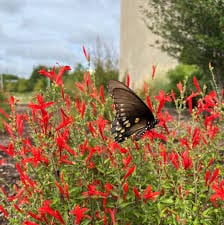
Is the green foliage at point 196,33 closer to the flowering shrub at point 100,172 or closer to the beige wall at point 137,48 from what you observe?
the beige wall at point 137,48

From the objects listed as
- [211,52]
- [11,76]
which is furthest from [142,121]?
[11,76]

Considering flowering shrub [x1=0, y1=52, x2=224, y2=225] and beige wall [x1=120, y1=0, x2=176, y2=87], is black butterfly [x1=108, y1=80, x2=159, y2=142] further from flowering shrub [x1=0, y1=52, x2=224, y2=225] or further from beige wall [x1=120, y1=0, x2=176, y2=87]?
beige wall [x1=120, y1=0, x2=176, y2=87]

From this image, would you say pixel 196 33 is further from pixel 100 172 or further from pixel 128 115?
pixel 100 172

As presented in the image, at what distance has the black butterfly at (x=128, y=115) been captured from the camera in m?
2.45

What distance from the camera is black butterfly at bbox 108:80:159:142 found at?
2451mm

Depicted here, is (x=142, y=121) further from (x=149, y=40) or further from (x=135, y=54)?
(x=135, y=54)

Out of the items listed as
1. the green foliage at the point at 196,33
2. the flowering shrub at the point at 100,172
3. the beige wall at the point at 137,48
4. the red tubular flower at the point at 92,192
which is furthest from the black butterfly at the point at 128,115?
the beige wall at the point at 137,48

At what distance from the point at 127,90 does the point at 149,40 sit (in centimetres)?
1862

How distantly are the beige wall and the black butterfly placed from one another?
15.9m

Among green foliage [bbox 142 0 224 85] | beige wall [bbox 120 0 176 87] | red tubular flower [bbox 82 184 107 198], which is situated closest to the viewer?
red tubular flower [bbox 82 184 107 198]

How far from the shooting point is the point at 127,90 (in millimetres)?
2432

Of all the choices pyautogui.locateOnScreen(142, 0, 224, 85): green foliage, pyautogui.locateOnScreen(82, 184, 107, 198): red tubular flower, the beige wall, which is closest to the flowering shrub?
pyautogui.locateOnScreen(82, 184, 107, 198): red tubular flower

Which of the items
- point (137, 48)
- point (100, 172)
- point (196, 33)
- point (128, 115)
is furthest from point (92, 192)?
point (137, 48)

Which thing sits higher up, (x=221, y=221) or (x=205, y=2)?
(x=205, y=2)
